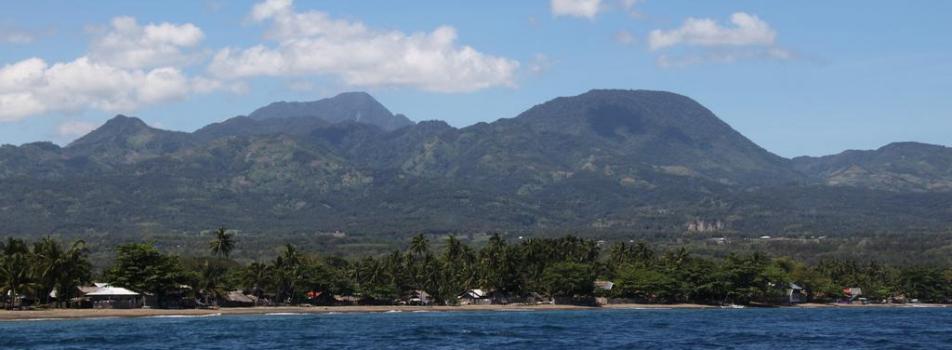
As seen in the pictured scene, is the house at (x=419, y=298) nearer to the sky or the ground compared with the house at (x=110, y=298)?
nearer to the ground

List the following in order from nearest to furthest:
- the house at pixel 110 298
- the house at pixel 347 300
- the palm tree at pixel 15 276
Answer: the palm tree at pixel 15 276, the house at pixel 110 298, the house at pixel 347 300

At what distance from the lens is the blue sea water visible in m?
101

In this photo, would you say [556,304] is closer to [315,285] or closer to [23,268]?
[315,285]

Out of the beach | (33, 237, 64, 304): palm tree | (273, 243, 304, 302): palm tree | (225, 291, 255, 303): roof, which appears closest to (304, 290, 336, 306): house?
(273, 243, 304, 302): palm tree

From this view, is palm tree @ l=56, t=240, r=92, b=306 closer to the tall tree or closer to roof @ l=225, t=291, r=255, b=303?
the tall tree

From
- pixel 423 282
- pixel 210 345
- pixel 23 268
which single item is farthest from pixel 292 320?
pixel 423 282

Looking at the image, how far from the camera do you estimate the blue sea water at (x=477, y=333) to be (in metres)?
101

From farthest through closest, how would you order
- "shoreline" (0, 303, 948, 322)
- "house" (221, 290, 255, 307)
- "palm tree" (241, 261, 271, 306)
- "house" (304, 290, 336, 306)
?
"house" (304, 290, 336, 306) → "palm tree" (241, 261, 271, 306) → "house" (221, 290, 255, 307) → "shoreline" (0, 303, 948, 322)

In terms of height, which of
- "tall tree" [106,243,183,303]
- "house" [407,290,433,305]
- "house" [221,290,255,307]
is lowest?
"house" [407,290,433,305]

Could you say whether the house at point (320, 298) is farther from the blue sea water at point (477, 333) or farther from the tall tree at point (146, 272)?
the blue sea water at point (477, 333)

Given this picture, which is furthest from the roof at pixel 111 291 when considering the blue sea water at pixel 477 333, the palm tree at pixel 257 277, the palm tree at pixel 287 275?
the palm tree at pixel 287 275

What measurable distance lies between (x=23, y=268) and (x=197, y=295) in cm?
2840

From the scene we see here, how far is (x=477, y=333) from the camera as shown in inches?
4513

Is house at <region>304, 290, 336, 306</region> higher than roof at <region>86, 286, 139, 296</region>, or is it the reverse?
roof at <region>86, 286, 139, 296</region>
